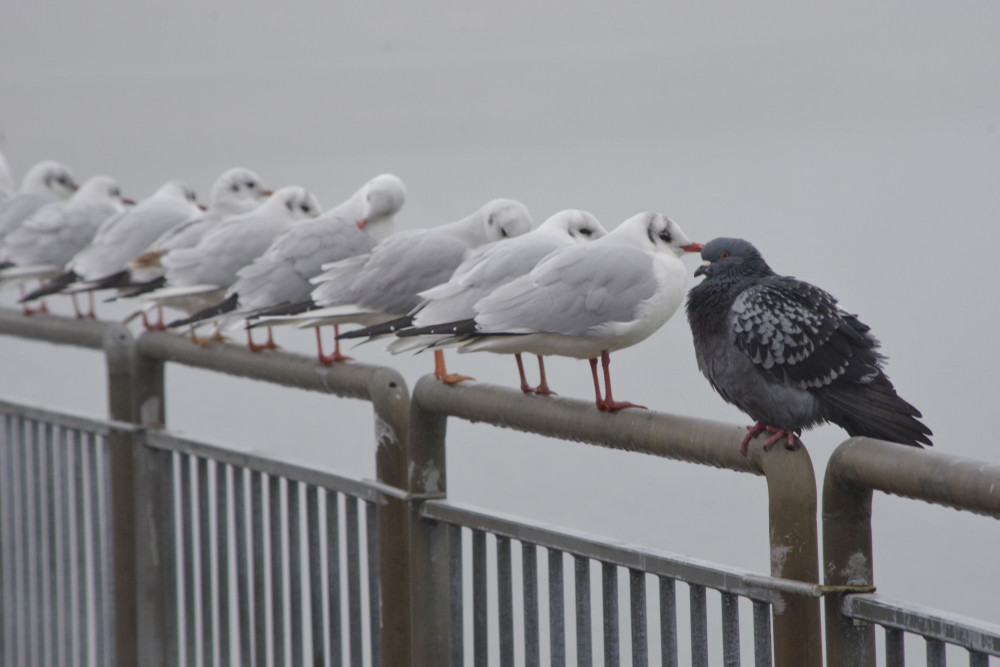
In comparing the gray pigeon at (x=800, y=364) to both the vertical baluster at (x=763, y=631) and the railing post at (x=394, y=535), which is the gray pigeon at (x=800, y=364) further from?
the railing post at (x=394, y=535)

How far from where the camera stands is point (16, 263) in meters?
5.53

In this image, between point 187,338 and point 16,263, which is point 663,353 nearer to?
point 16,263

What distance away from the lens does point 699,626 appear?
67.0 inches

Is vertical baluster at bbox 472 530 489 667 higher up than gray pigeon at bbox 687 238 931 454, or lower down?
lower down

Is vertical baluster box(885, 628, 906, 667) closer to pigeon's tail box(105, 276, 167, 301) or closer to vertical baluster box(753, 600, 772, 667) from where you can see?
vertical baluster box(753, 600, 772, 667)

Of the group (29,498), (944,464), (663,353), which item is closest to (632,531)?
(663,353)

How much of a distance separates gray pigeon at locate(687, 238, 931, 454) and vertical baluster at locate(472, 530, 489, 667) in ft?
1.49

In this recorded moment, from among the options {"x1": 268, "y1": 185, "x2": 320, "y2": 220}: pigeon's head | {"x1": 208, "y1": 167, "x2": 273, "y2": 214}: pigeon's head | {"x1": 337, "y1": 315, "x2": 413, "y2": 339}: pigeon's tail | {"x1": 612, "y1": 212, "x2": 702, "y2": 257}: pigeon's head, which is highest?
{"x1": 208, "y1": 167, "x2": 273, "y2": 214}: pigeon's head

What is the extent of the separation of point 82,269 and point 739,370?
3.37m

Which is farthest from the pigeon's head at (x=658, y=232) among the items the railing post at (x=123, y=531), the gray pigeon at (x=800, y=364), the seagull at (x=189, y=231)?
the seagull at (x=189, y=231)

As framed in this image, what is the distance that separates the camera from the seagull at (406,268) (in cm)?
326

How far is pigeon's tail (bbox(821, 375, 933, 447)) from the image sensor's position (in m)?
1.77

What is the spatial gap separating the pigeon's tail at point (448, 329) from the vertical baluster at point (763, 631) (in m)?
0.95

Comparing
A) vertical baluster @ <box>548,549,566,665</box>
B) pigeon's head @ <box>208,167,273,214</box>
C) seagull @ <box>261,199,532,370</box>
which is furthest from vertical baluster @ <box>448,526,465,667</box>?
pigeon's head @ <box>208,167,273,214</box>
